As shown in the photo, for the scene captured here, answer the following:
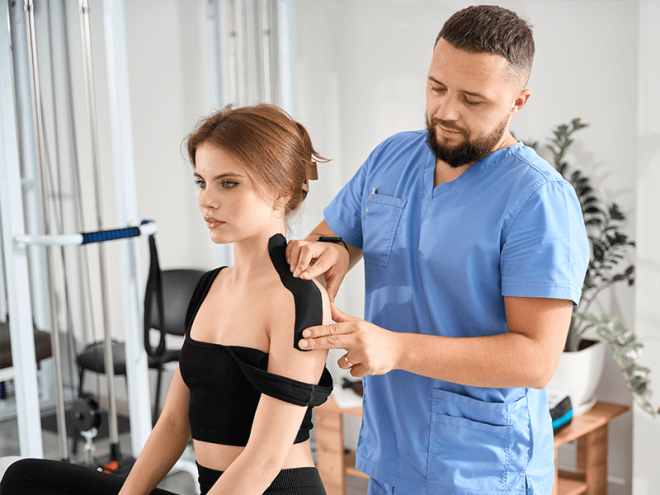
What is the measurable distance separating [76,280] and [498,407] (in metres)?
3.05

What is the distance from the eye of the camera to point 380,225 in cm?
128

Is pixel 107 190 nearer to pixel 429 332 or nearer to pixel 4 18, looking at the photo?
pixel 4 18

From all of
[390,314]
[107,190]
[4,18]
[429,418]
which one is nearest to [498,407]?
[429,418]

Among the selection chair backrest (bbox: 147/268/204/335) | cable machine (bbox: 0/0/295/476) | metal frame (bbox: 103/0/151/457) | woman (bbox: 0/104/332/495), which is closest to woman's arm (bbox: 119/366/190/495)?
woman (bbox: 0/104/332/495)

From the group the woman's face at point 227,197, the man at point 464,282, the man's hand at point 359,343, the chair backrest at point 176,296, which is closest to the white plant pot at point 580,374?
the man at point 464,282

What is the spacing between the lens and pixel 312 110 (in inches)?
117

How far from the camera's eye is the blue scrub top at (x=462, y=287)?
1.07 m

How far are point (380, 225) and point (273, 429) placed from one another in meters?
0.46

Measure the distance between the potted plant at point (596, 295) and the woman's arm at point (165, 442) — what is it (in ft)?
4.45

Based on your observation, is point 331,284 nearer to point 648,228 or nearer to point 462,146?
point 462,146

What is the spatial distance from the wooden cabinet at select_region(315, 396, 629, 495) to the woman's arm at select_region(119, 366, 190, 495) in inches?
47.2

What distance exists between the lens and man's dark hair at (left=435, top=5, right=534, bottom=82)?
3.41 ft

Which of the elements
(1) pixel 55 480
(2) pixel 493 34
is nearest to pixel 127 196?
(1) pixel 55 480

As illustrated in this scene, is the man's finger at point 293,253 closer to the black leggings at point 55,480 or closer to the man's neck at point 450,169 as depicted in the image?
the man's neck at point 450,169
